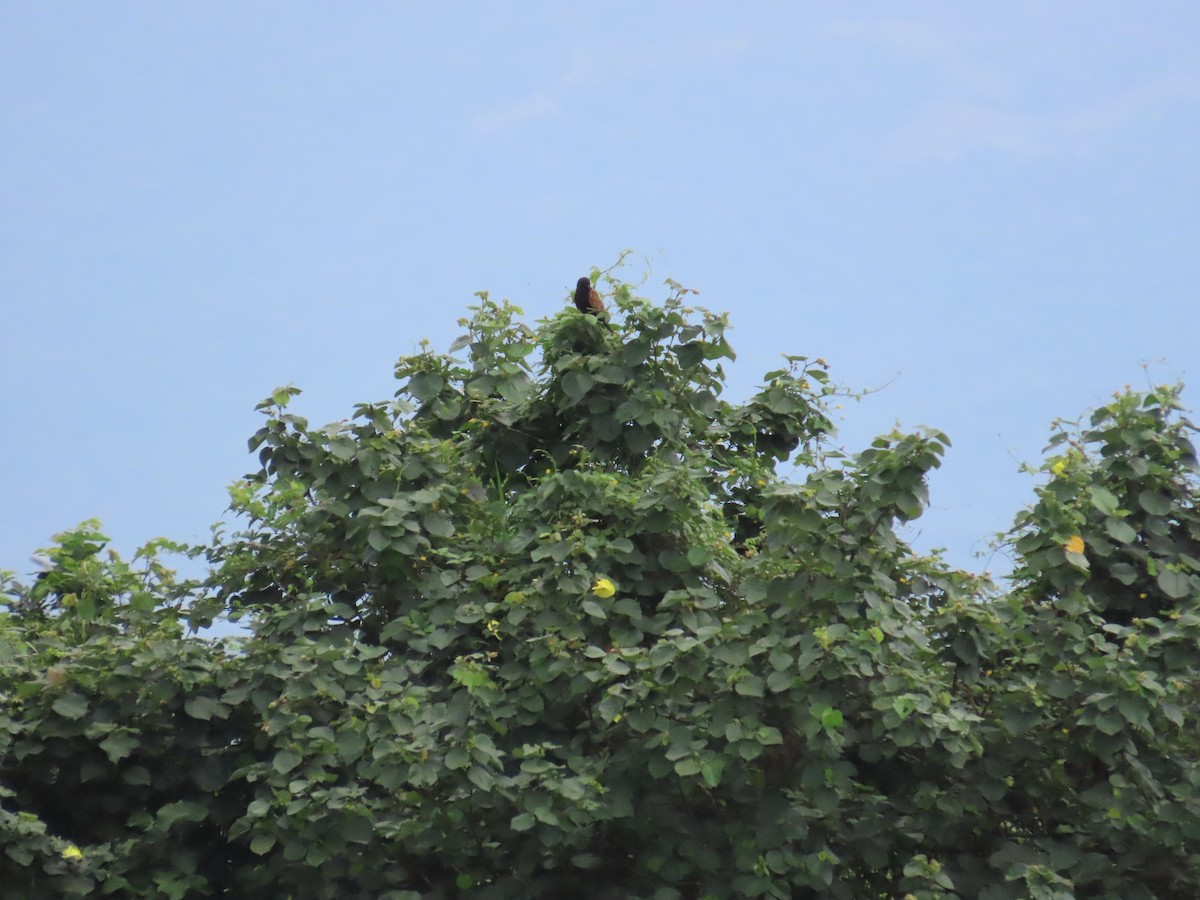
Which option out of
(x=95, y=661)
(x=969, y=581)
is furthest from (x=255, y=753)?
(x=969, y=581)

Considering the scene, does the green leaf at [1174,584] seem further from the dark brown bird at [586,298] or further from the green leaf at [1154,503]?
the dark brown bird at [586,298]

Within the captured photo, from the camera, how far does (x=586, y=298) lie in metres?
6.98

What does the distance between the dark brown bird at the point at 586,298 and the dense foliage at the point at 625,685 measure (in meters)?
0.43

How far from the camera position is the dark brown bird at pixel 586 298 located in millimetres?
6906

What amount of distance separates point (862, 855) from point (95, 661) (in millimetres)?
3367

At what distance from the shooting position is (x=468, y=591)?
19.1 ft

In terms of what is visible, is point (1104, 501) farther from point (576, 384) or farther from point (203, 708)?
point (203, 708)

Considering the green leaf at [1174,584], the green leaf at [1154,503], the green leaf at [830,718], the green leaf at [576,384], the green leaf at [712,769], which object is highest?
the green leaf at [576,384]

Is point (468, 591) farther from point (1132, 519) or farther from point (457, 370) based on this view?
point (1132, 519)

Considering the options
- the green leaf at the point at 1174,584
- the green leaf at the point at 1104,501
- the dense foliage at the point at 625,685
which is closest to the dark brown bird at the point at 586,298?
the dense foliage at the point at 625,685

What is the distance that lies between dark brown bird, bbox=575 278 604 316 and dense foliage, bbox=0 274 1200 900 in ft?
1.42

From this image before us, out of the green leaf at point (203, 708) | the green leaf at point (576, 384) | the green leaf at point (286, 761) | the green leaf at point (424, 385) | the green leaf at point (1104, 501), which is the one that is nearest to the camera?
the green leaf at point (286, 761)

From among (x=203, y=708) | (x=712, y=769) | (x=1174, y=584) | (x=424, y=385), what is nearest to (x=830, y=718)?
(x=712, y=769)

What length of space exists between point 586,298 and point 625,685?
2.53 meters
